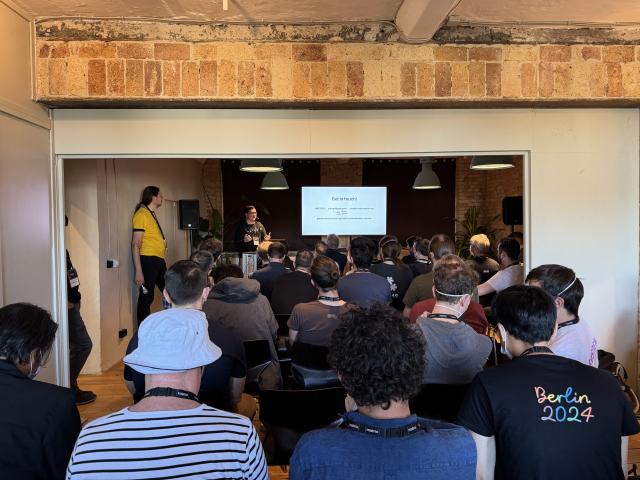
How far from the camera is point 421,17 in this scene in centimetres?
297

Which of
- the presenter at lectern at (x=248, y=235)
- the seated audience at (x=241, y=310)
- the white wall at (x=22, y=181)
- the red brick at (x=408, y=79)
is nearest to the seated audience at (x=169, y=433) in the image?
the seated audience at (x=241, y=310)

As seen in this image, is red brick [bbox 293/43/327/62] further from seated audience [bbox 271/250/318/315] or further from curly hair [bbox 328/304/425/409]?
curly hair [bbox 328/304/425/409]

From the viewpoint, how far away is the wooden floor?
10.8ft

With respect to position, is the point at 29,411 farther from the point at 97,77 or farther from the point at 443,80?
the point at 443,80

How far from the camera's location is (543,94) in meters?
3.40

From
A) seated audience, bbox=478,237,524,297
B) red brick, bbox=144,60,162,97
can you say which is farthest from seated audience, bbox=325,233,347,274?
red brick, bbox=144,60,162,97

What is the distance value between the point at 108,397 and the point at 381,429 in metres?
3.77

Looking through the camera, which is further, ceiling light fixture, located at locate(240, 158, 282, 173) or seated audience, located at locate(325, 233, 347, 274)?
ceiling light fixture, located at locate(240, 158, 282, 173)

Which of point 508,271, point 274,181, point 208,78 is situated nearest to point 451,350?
point 208,78

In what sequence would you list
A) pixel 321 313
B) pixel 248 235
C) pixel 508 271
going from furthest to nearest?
pixel 248 235
pixel 508 271
pixel 321 313

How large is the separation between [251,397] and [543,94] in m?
2.82

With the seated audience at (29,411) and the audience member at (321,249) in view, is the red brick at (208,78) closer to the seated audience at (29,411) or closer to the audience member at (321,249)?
the seated audience at (29,411)

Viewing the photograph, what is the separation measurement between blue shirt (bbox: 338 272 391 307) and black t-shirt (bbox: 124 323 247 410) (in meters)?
1.41

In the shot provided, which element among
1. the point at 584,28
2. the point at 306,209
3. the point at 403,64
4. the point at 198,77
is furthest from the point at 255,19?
the point at 306,209
